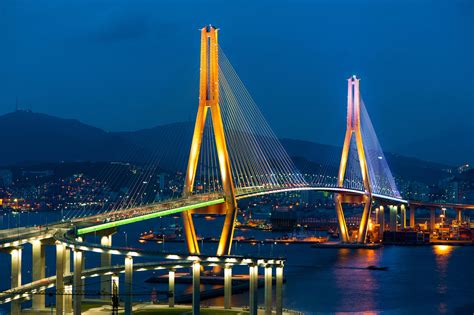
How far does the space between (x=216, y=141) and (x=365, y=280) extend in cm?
692

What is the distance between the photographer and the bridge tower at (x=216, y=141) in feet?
78.7

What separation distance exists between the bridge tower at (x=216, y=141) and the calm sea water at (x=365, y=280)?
4.86ft

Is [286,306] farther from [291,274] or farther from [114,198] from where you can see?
[114,198]

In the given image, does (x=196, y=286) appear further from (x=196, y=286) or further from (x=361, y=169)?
(x=361, y=169)

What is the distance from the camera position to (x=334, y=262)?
111 feet

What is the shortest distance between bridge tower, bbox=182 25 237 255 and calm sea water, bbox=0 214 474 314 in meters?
1.48

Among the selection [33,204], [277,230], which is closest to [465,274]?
[277,230]

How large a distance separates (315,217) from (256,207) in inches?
582

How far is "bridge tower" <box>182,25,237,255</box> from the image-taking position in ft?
78.7

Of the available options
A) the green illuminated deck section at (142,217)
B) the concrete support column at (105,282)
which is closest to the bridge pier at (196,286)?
the concrete support column at (105,282)

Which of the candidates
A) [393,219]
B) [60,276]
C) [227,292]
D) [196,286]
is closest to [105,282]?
[227,292]

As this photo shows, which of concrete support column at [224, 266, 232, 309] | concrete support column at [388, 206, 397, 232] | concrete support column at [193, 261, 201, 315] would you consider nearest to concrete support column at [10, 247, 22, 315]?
concrete support column at [193, 261, 201, 315]

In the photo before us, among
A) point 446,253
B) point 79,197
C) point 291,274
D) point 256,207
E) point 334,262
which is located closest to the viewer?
point 291,274

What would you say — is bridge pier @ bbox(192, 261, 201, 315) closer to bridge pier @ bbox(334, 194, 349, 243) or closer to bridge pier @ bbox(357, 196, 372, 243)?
bridge pier @ bbox(334, 194, 349, 243)
